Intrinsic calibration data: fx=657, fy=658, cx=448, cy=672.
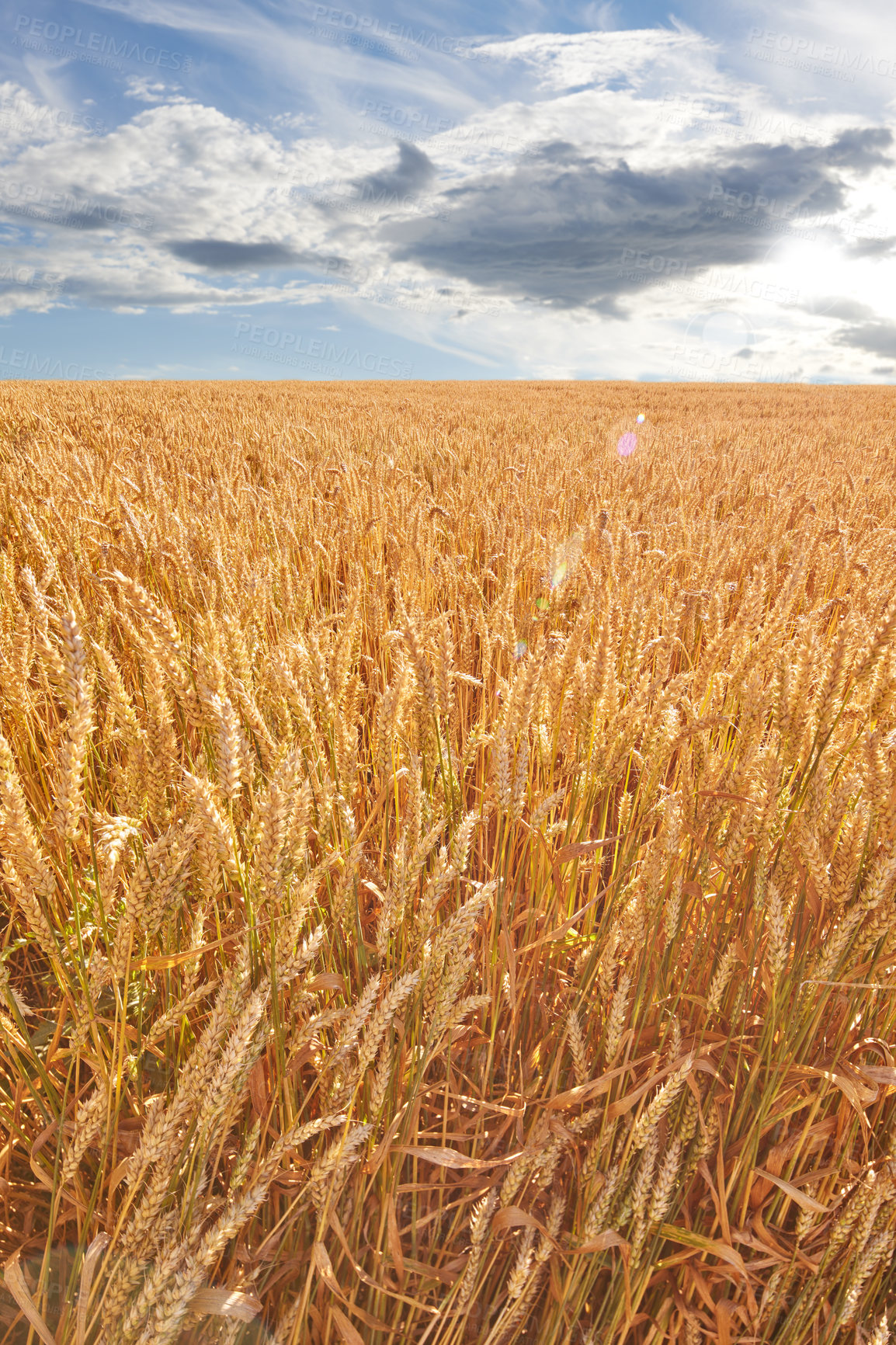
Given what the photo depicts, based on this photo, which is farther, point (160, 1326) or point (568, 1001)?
point (568, 1001)

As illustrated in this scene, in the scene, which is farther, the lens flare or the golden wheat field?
the lens flare

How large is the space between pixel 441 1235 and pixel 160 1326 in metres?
0.64

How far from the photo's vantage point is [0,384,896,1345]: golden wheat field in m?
0.81

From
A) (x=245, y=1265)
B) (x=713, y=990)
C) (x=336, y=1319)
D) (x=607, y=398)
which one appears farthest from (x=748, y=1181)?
(x=607, y=398)

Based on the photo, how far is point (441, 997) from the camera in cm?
84

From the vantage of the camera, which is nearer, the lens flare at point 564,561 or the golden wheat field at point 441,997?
the golden wheat field at point 441,997

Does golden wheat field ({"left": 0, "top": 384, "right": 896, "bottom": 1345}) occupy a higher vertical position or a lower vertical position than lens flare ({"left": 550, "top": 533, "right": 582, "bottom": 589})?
lower

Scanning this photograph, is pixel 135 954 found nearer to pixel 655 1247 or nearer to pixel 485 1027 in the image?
pixel 485 1027

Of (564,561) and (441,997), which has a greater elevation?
(564,561)

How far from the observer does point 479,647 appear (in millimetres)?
2455

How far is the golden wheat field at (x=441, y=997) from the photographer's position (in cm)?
81

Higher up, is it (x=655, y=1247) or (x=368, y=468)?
(x=368, y=468)

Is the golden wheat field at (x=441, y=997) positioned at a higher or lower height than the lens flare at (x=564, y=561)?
lower

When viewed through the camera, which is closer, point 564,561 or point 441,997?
point 441,997
